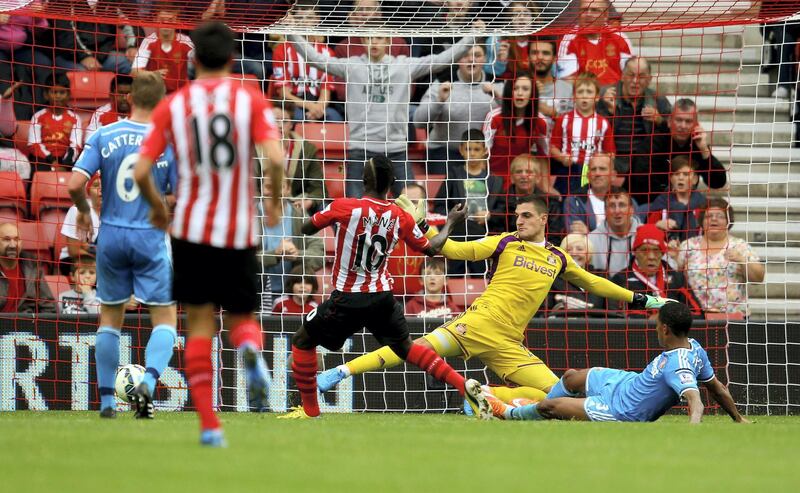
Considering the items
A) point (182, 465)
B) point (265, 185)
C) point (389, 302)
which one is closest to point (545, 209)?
point (389, 302)

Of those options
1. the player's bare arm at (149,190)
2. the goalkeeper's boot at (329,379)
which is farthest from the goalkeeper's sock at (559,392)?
the player's bare arm at (149,190)

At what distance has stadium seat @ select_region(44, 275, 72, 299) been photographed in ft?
41.0

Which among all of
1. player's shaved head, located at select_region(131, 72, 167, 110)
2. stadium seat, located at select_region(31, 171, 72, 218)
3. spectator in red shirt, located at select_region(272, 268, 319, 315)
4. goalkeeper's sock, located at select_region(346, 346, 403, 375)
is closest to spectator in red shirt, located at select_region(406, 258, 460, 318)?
spectator in red shirt, located at select_region(272, 268, 319, 315)

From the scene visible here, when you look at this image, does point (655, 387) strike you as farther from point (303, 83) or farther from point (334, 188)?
point (303, 83)

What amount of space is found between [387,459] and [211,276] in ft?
4.22

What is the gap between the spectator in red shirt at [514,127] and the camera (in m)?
13.8

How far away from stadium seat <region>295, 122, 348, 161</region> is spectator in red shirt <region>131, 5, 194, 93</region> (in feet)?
4.81

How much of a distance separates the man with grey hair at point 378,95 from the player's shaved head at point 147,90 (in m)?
5.22

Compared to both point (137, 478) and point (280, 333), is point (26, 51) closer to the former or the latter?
point (280, 333)

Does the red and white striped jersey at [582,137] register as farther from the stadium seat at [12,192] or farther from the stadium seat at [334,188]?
the stadium seat at [12,192]

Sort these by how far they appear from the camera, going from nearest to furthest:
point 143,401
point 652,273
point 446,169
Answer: point 143,401 → point 652,273 → point 446,169

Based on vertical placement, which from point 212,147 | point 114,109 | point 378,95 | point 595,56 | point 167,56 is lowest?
point 212,147

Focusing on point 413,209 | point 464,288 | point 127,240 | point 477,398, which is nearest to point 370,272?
point 413,209

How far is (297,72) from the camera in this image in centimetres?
1392
